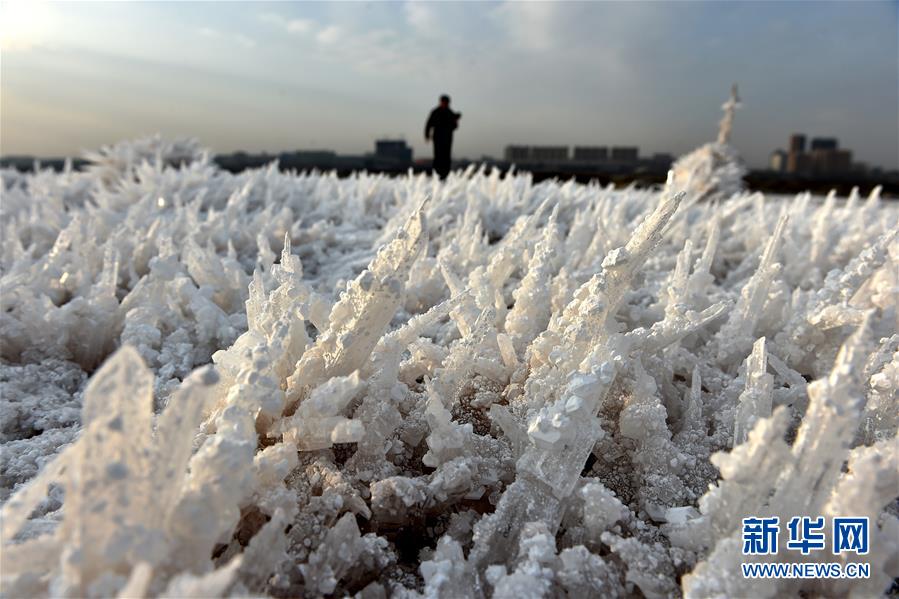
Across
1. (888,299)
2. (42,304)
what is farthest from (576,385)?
(42,304)

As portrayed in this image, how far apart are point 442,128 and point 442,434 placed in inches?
283

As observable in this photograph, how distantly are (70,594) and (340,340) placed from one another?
0.55 metres

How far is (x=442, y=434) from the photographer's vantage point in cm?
105

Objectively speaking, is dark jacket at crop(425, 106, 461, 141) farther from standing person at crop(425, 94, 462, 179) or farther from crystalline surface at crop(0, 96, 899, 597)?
crystalline surface at crop(0, 96, 899, 597)

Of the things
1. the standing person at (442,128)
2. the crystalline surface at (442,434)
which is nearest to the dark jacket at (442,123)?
the standing person at (442,128)

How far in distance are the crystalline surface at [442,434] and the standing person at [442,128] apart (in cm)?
617

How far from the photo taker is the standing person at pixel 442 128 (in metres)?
7.75

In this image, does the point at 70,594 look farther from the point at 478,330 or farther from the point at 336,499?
the point at 478,330

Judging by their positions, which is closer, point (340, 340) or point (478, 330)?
point (340, 340)

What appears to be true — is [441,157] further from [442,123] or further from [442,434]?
[442,434]

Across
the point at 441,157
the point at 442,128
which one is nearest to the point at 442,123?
the point at 442,128

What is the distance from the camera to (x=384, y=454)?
1060mm

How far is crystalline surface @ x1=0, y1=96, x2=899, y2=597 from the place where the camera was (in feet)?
2.35

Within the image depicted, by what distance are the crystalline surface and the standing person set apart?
6.17m
